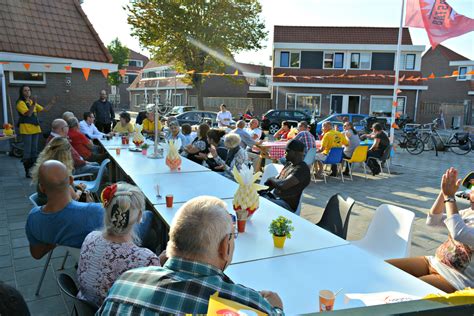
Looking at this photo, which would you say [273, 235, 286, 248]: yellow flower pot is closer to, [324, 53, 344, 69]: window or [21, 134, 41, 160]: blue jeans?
[21, 134, 41, 160]: blue jeans

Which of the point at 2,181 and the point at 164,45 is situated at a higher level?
the point at 164,45

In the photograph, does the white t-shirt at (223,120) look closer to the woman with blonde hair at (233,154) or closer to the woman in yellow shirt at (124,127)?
the woman in yellow shirt at (124,127)

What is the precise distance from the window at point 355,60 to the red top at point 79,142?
73.6 ft

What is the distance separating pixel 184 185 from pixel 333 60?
23.5 metres

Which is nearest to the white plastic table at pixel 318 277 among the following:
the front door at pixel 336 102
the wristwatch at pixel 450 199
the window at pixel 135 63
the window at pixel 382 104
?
the wristwatch at pixel 450 199

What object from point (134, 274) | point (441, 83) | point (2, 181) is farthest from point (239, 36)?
point (134, 274)

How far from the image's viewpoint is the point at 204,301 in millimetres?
1264

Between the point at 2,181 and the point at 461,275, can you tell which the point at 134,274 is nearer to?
the point at 461,275

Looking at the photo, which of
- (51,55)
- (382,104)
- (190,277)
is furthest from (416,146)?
(190,277)

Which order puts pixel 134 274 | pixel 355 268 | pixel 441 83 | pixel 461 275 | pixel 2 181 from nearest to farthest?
pixel 134 274 < pixel 355 268 < pixel 461 275 < pixel 2 181 < pixel 441 83

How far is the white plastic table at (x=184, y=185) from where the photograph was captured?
3.70 metres

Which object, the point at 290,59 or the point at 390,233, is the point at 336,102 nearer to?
the point at 290,59

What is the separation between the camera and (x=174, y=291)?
1.28 metres

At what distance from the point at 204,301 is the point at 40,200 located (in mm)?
2924
